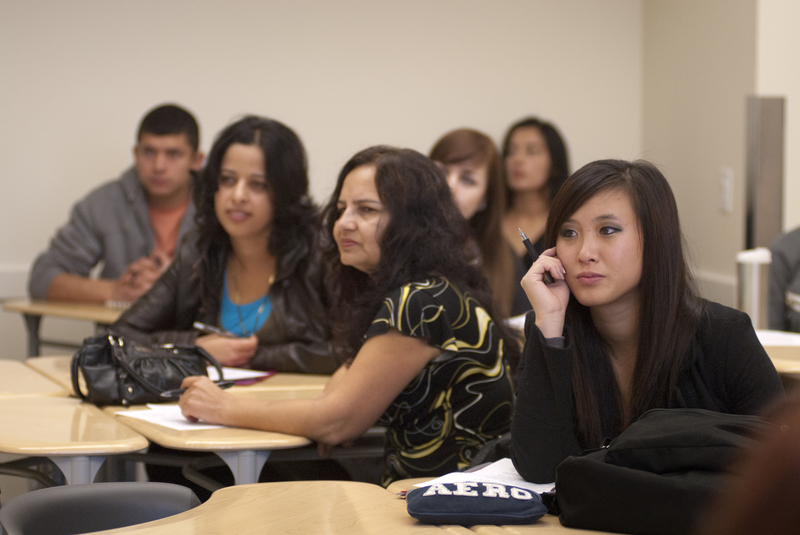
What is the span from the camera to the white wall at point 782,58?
3.31 meters

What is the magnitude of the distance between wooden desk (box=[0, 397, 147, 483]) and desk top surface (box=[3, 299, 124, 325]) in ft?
4.66

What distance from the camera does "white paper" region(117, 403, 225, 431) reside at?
1797mm

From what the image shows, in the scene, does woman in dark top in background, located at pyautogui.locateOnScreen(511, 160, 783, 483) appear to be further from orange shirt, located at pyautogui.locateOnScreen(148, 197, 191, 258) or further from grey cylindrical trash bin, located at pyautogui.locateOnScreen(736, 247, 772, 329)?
orange shirt, located at pyautogui.locateOnScreen(148, 197, 191, 258)

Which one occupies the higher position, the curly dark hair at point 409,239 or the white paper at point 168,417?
the curly dark hair at point 409,239

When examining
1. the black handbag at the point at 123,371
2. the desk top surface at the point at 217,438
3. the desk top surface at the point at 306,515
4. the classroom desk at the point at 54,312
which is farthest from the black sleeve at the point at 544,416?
the classroom desk at the point at 54,312

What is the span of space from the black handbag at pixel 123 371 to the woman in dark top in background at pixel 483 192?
170 cm

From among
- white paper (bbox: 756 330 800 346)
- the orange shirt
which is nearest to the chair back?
white paper (bbox: 756 330 800 346)

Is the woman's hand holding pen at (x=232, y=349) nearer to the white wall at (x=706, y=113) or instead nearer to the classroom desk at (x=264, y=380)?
the classroom desk at (x=264, y=380)

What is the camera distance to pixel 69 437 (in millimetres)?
1678

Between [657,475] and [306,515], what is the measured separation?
53 centimetres

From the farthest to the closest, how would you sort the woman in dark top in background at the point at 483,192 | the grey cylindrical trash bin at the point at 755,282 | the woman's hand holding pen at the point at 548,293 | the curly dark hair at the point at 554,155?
the curly dark hair at the point at 554,155 < the woman in dark top in background at the point at 483,192 < the grey cylindrical trash bin at the point at 755,282 < the woman's hand holding pen at the point at 548,293

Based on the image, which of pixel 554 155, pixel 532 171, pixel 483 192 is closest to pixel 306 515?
pixel 483 192

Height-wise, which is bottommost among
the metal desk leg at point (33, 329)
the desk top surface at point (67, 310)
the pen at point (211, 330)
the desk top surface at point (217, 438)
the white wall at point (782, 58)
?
the metal desk leg at point (33, 329)

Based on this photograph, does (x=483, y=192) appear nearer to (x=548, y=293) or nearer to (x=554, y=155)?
(x=554, y=155)
